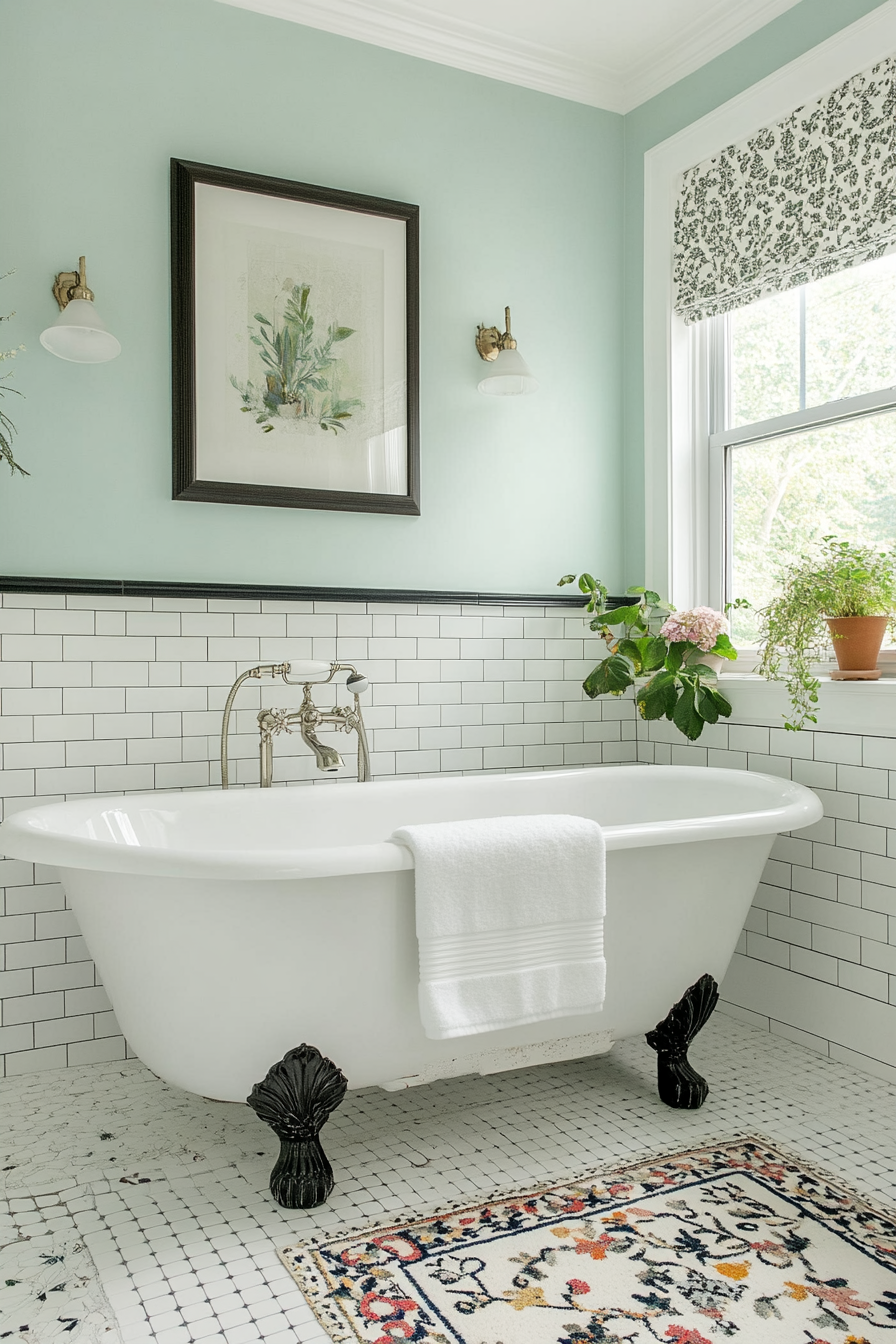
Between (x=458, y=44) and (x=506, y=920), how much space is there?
256 centimetres

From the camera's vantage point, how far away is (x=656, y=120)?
3.18m

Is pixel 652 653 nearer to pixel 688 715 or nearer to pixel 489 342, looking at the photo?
pixel 688 715

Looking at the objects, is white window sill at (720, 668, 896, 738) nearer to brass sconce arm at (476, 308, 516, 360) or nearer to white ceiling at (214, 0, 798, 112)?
brass sconce arm at (476, 308, 516, 360)

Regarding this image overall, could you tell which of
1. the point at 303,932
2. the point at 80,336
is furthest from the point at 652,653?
the point at 80,336

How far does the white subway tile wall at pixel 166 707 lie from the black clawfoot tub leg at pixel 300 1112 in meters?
0.91

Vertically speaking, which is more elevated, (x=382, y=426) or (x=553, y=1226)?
(x=382, y=426)

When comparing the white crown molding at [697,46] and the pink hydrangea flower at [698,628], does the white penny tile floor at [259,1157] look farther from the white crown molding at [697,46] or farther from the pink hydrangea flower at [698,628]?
the white crown molding at [697,46]

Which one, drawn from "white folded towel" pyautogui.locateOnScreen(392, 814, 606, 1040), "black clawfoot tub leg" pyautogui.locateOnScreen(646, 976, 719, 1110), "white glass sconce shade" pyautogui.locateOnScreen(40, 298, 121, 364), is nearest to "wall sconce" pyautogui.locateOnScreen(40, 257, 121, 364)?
→ "white glass sconce shade" pyautogui.locateOnScreen(40, 298, 121, 364)

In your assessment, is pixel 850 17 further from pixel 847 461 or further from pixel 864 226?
pixel 847 461

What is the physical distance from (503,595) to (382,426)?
0.62m

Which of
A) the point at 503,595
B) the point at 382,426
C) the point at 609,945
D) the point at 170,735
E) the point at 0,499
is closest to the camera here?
the point at 609,945

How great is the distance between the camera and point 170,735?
2.60 m

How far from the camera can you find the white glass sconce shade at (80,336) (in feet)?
7.56

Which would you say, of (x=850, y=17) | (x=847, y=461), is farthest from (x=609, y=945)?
(x=850, y=17)
